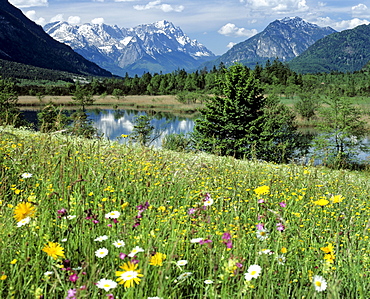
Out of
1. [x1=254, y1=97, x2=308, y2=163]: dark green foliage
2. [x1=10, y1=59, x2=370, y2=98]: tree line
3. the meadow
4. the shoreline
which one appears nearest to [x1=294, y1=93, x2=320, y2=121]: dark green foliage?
[x1=254, y1=97, x2=308, y2=163]: dark green foliage

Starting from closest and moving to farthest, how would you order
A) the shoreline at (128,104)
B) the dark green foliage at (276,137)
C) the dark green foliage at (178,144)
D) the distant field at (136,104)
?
the dark green foliage at (178,144)
the dark green foliage at (276,137)
the shoreline at (128,104)
the distant field at (136,104)

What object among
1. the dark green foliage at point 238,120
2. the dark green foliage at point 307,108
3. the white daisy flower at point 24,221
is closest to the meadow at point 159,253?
the white daisy flower at point 24,221

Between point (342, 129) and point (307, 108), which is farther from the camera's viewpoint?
point (307, 108)

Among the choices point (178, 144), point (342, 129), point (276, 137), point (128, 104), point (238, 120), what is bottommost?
point (276, 137)

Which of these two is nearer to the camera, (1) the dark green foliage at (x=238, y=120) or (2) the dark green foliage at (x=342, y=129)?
(1) the dark green foliage at (x=238, y=120)

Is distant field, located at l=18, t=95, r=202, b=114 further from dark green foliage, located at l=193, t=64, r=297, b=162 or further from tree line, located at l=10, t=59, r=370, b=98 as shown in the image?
dark green foliage, located at l=193, t=64, r=297, b=162

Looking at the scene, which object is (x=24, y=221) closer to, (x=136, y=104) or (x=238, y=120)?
(x=238, y=120)

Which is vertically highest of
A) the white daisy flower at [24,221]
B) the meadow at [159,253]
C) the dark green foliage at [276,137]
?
the white daisy flower at [24,221]

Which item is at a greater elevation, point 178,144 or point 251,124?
point 251,124

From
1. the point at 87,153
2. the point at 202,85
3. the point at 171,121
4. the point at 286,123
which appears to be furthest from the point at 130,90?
the point at 87,153

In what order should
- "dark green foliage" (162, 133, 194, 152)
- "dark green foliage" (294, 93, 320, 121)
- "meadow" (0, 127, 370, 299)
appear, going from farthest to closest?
"dark green foliage" (294, 93, 320, 121) → "dark green foliage" (162, 133, 194, 152) → "meadow" (0, 127, 370, 299)

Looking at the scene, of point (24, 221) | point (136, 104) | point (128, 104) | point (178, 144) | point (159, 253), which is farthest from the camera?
point (128, 104)

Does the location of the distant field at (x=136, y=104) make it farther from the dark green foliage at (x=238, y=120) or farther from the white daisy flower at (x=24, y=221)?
the white daisy flower at (x=24, y=221)

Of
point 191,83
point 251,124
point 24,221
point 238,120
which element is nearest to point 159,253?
point 24,221
